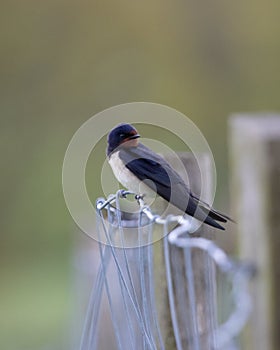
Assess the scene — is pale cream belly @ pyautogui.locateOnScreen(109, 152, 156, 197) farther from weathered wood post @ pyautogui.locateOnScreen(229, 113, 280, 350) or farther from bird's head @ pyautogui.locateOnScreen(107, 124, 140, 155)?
weathered wood post @ pyautogui.locateOnScreen(229, 113, 280, 350)

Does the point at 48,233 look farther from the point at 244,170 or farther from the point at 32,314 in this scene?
the point at 244,170

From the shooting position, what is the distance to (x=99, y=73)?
13.5 metres

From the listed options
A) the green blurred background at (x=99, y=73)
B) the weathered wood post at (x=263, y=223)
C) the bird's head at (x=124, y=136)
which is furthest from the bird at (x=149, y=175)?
the green blurred background at (x=99, y=73)

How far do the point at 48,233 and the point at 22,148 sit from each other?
1798 mm

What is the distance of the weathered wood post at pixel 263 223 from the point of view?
1.83m

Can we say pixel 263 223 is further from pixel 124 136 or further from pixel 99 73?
pixel 99 73

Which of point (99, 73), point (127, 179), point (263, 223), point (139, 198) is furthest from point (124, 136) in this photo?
point (99, 73)

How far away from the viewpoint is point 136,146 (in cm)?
279

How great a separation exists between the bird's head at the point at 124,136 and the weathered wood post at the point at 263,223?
2.24 feet

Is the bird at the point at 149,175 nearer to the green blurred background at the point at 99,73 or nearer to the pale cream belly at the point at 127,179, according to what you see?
the pale cream belly at the point at 127,179

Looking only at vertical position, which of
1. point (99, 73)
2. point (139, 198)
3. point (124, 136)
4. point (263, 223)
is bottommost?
point (263, 223)

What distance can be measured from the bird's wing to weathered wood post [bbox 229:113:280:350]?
0.45 feet

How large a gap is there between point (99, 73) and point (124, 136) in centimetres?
1082

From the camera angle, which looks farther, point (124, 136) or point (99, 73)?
point (99, 73)
